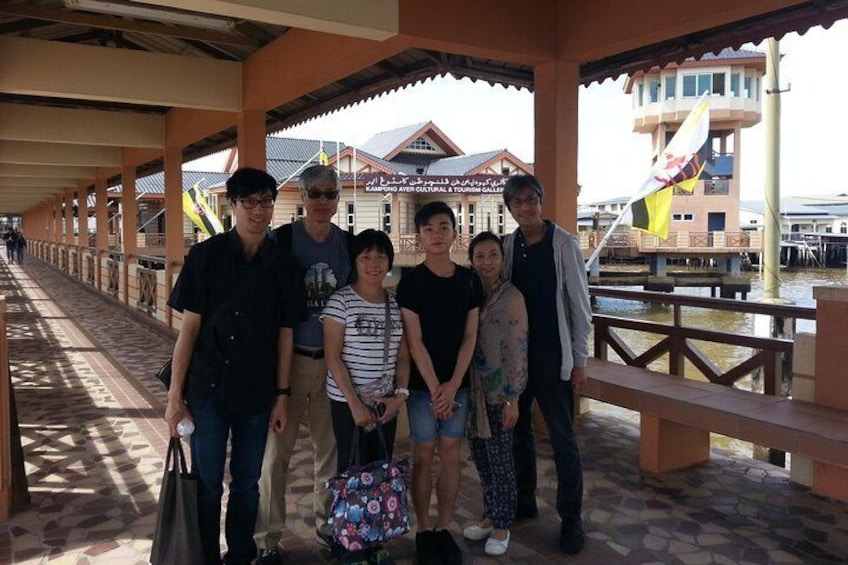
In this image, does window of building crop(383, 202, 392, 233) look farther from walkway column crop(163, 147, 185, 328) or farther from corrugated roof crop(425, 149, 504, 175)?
walkway column crop(163, 147, 185, 328)

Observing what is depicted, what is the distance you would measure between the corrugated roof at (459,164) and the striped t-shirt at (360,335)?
2589 cm

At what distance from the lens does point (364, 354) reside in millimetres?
2473

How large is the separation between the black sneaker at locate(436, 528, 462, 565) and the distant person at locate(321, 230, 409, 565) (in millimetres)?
249

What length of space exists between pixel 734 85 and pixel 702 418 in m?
29.4

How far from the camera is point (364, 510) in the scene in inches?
92.2

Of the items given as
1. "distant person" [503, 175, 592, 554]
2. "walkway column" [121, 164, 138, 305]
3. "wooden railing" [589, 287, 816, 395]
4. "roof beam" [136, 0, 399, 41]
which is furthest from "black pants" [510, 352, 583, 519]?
"walkway column" [121, 164, 138, 305]

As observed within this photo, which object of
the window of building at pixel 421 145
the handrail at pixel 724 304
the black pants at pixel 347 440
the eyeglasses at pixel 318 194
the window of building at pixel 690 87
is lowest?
the black pants at pixel 347 440

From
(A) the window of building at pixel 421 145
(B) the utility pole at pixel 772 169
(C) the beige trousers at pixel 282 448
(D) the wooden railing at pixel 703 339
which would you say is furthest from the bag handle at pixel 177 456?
(A) the window of building at pixel 421 145

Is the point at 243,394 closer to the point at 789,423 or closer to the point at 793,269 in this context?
the point at 789,423

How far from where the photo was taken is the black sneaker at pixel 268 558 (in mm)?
2635

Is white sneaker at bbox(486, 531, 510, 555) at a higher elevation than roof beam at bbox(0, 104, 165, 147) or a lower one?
lower

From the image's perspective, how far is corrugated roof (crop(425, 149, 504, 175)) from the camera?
1109 inches

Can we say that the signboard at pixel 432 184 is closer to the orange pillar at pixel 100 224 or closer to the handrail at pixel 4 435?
the orange pillar at pixel 100 224

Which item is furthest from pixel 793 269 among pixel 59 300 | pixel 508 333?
pixel 508 333
